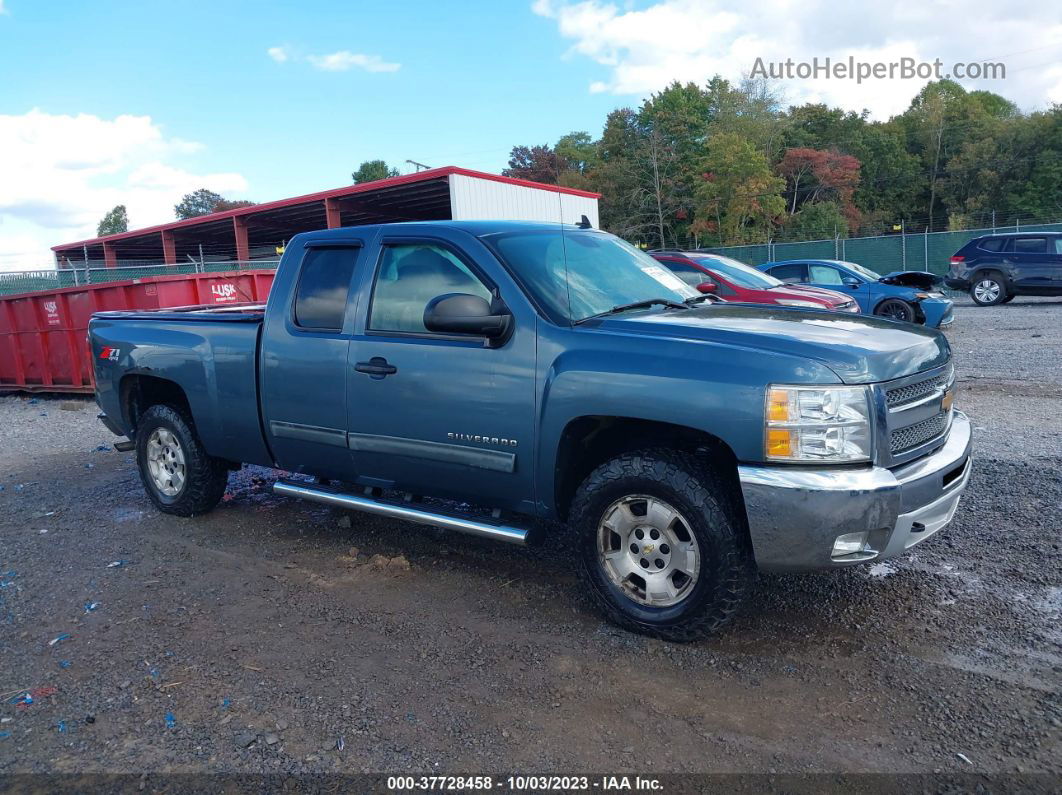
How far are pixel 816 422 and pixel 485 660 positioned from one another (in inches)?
69.0

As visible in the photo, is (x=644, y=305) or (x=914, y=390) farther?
(x=644, y=305)

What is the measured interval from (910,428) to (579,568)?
1620 mm

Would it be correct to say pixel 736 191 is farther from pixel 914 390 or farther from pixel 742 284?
pixel 914 390

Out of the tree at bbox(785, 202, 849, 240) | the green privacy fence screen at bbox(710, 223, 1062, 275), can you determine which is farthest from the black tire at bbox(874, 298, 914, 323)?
the tree at bbox(785, 202, 849, 240)

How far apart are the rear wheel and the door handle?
18.6 meters

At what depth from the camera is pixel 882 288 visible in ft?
49.6

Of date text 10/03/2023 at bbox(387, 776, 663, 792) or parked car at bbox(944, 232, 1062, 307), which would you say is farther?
parked car at bbox(944, 232, 1062, 307)

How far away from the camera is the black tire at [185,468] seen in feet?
18.8

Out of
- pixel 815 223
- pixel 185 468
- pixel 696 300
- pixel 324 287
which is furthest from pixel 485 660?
pixel 815 223

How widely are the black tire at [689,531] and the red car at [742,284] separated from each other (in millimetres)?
6716

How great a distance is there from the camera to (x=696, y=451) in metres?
3.82

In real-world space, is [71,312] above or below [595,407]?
above

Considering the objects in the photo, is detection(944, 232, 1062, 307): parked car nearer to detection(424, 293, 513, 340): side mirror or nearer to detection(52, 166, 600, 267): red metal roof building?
detection(52, 166, 600, 267): red metal roof building

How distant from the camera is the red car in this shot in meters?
10.6
